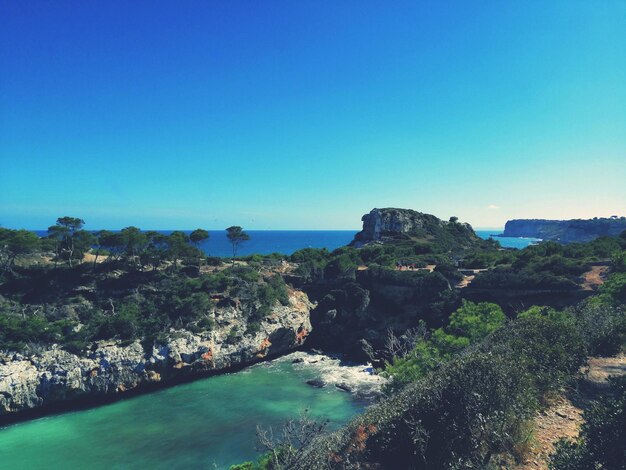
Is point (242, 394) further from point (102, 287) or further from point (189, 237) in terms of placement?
point (189, 237)

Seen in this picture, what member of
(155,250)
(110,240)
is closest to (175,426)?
(155,250)

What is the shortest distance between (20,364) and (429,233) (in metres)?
83.8

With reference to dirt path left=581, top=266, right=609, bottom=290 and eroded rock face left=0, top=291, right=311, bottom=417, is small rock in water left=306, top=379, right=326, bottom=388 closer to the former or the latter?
eroded rock face left=0, top=291, right=311, bottom=417

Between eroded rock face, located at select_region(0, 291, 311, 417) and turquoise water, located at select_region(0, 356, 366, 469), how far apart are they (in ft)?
5.55

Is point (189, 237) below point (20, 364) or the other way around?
the other way around

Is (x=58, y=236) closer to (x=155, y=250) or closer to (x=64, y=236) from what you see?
(x=64, y=236)

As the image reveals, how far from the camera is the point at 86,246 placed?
48250 mm

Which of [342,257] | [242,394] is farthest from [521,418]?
[342,257]

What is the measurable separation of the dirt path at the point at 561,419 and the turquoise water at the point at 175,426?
16.2 m

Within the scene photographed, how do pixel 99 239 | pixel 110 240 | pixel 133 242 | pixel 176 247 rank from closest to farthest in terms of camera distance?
pixel 110 240 < pixel 133 242 < pixel 99 239 < pixel 176 247

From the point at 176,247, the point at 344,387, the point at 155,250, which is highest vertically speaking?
the point at 176,247

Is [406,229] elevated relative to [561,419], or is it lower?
elevated

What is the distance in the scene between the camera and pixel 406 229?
92250mm

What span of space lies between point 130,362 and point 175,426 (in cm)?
925
